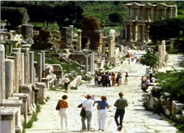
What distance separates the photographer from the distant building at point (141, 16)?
107438mm

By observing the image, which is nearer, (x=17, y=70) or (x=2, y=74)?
(x=2, y=74)

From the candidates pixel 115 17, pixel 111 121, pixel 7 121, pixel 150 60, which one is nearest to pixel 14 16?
pixel 150 60

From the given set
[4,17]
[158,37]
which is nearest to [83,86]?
[4,17]

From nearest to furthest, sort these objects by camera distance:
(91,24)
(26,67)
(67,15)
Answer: (26,67) → (91,24) → (67,15)

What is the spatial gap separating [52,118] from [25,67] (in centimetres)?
297

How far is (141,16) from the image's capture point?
109 metres

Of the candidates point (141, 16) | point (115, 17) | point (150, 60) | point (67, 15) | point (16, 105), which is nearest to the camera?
point (16, 105)

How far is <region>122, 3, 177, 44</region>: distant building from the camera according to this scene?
10744 cm

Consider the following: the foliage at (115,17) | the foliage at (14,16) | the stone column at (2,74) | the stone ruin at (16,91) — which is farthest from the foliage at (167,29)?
the stone column at (2,74)

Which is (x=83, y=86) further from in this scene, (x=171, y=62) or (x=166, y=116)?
(x=171, y=62)

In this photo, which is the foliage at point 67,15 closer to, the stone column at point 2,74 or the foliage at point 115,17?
the foliage at point 115,17

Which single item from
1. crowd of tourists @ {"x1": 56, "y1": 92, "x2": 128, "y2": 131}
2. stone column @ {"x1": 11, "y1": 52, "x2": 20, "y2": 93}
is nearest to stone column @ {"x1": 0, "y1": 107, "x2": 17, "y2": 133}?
crowd of tourists @ {"x1": 56, "y1": 92, "x2": 128, "y2": 131}

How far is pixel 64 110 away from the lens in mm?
16641

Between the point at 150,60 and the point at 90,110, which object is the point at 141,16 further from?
the point at 90,110
